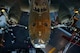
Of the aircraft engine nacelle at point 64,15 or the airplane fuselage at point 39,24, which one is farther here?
the aircraft engine nacelle at point 64,15

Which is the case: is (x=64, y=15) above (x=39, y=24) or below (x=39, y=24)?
below

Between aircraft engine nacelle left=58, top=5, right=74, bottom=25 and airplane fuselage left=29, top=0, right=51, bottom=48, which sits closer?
airplane fuselage left=29, top=0, right=51, bottom=48

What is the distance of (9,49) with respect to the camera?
69.7 feet

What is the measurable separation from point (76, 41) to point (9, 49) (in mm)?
6578

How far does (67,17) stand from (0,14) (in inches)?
335

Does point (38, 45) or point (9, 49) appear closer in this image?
point (38, 45)

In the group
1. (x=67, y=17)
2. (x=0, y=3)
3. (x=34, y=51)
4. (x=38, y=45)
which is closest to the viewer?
(x=38, y=45)

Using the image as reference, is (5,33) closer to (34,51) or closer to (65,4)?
(34,51)

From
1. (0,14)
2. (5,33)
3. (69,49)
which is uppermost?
(0,14)

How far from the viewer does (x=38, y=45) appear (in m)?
13.5

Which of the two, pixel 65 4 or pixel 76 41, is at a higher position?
pixel 65 4

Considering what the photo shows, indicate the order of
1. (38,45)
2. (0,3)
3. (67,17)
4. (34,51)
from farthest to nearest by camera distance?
(34,51), (0,3), (67,17), (38,45)

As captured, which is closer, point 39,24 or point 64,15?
point 39,24

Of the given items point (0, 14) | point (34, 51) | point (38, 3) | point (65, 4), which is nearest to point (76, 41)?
point (34, 51)
